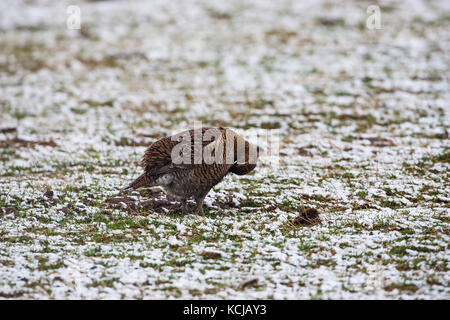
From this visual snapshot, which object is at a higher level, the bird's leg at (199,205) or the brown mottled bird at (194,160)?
the brown mottled bird at (194,160)

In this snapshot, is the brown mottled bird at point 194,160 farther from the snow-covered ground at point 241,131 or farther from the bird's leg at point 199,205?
the snow-covered ground at point 241,131

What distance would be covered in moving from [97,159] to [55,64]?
29.6 ft

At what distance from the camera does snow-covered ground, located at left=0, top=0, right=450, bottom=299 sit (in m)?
6.00

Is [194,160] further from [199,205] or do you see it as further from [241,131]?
[241,131]

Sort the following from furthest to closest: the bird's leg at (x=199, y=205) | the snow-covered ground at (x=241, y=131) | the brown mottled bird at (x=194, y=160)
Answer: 1. the bird's leg at (x=199, y=205)
2. the brown mottled bird at (x=194, y=160)
3. the snow-covered ground at (x=241, y=131)

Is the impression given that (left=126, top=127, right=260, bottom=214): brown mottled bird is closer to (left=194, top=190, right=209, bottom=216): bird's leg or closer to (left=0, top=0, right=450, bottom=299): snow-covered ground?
(left=194, top=190, right=209, bottom=216): bird's leg

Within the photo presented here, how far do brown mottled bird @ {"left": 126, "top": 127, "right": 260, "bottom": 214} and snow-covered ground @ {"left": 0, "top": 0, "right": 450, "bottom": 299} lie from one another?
59 cm

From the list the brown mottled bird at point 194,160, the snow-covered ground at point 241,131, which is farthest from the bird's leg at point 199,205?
the snow-covered ground at point 241,131

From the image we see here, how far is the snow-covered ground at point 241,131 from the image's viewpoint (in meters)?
6.00

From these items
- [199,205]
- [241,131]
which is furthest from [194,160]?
[241,131]

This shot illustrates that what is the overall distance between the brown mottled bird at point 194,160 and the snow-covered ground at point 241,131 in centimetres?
59

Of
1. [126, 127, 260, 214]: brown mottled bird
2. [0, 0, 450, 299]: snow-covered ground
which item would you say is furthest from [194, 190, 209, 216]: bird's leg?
[0, 0, 450, 299]: snow-covered ground
